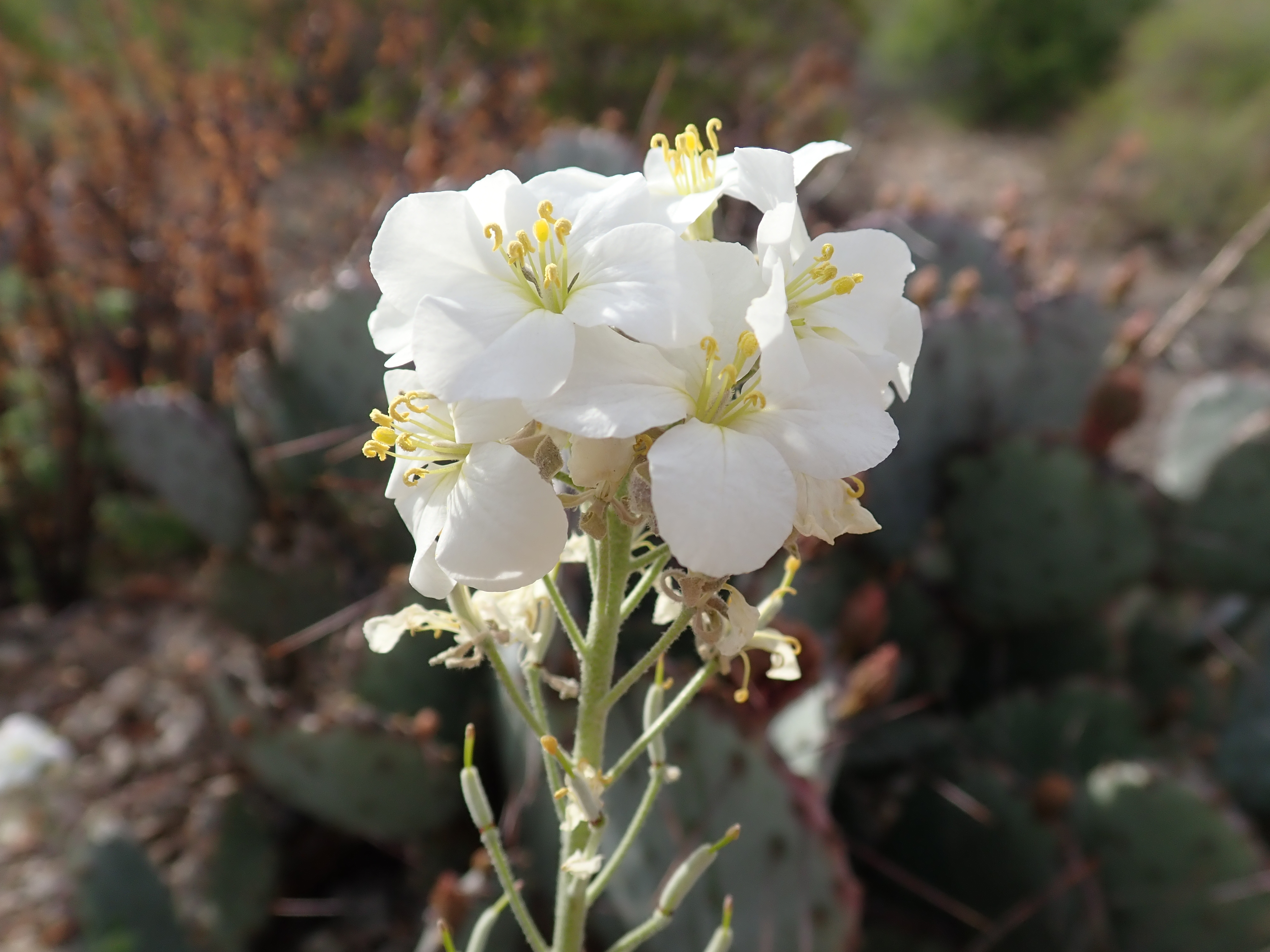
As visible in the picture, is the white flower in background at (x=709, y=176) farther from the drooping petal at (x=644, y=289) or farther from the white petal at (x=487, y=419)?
the white petal at (x=487, y=419)

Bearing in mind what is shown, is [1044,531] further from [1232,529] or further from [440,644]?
[440,644]

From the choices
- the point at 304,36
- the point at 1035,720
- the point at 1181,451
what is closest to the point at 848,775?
the point at 1035,720

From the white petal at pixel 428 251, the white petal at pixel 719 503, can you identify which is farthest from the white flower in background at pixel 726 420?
the white petal at pixel 428 251

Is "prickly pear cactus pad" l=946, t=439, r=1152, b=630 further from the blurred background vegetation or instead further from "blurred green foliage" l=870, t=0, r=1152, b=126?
"blurred green foliage" l=870, t=0, r=1152, b=126

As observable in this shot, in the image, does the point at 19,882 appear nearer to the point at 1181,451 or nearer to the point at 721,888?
the point at 721,888

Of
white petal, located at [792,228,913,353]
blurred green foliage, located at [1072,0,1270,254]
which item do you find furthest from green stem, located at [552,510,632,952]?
blurred green foliage, located at [1072,0,1270,254]

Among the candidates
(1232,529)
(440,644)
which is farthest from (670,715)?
(1232,529)

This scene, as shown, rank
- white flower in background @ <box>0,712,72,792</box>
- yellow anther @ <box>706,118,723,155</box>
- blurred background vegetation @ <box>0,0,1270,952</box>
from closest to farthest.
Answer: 1. yellow anther @ <box>706,118,723,155</box>
2. blurred background vegetation @ <box>0,0,1270,952</box>
3. white flower in background @ <box>0,712,72,792</box>
